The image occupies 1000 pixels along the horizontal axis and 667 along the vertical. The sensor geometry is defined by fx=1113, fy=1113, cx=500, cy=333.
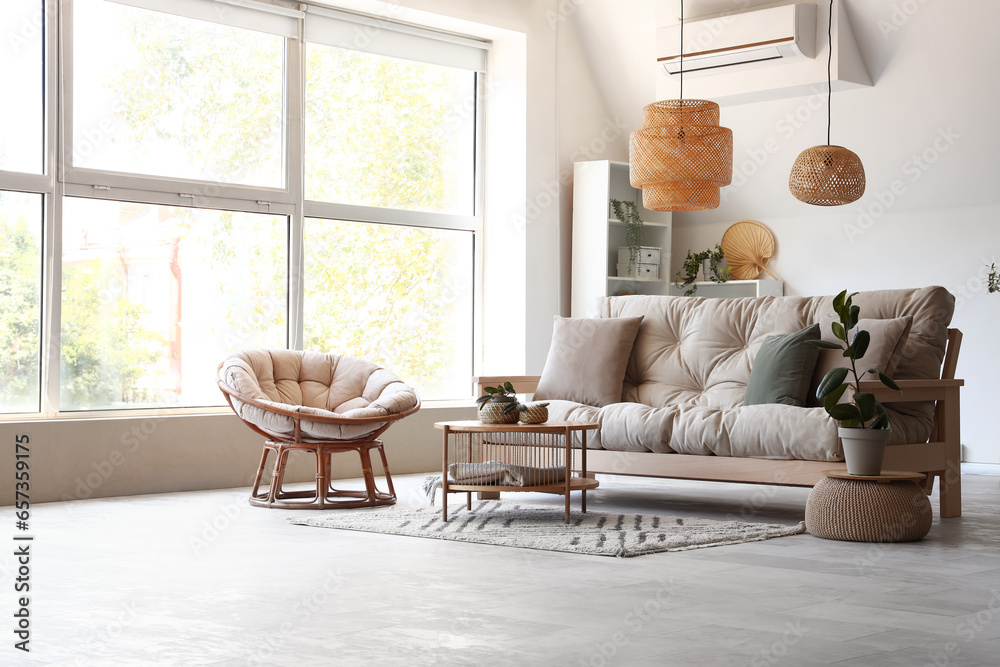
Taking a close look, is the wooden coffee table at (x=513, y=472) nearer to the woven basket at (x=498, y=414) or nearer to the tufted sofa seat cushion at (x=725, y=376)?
the woven basket at (x=498, y=414)

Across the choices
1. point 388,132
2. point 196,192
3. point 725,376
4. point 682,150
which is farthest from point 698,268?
point 196,192

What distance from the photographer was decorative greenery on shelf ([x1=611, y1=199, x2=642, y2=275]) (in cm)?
773

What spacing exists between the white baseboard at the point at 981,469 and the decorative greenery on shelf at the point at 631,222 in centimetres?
251

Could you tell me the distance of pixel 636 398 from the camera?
5.52 meters

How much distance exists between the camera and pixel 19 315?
557cm

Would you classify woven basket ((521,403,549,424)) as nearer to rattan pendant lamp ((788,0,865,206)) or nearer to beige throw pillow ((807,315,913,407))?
beige throw pillow ((807,315,913,407))

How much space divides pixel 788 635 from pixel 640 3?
5.61 meters

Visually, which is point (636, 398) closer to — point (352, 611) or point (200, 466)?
point (200, 466)

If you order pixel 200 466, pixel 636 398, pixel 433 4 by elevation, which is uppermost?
pixel 433 4

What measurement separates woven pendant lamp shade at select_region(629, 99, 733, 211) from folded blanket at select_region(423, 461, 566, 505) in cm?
216

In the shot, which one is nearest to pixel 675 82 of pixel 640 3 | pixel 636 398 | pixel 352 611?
pixel 640 3

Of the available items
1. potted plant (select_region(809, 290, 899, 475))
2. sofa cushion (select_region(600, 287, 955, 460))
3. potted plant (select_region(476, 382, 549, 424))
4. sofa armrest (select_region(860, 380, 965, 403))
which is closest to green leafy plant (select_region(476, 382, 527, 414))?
potted plant (select_region(476, 382, 549, 424))

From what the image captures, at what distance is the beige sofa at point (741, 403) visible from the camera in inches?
175

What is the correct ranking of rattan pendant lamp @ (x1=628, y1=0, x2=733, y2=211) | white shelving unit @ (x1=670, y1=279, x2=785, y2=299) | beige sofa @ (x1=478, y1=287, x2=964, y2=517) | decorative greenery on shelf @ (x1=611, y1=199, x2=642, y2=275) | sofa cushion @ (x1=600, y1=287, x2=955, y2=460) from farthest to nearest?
1. white shelving unit @ (x1=670, y1=279, x2=785, y2=299)
2. decorative greenery on shelf @ (x1=611, y1=199, x2=642, y2=275)
3. rattan pendant lamp @ (x1=628, y1=0, x2=733, y2=211)
4. sofa cushion @ (x1=600, y1=287, x2=955, y2=460)
5. beige sofa @ (x1=478, y1=287, x2=964, y2=517)
